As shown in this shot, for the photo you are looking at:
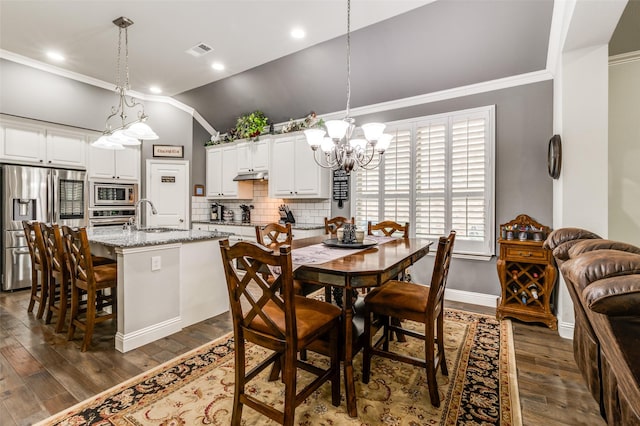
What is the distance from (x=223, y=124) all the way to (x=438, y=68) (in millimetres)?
4058

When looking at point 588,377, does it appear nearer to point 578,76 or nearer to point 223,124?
point 578,76

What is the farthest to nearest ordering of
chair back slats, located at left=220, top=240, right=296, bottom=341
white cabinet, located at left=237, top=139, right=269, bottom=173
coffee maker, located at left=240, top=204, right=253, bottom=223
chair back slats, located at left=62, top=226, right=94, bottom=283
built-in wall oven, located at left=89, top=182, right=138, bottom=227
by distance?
1. coffee maker, located at left=240, top=204, right=253, bottom=223
2. white cabinet, located at left=237, top=139, right=269, bottom=173
3. built-in wall oven, located at left=89, top=182, right=138, bottom=227
4. chair back slats, located at left=62, top=226, right=94, bottom=283
5. chair back slats, located at left=220, top=240, right=296, bottom=341

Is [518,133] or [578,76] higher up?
[578,76]

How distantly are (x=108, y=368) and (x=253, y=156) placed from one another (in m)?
3.86

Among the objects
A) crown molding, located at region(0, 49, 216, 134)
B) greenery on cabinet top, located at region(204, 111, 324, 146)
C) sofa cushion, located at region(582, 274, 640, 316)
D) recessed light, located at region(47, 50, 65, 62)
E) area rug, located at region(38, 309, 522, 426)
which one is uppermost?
recessed light, located at region(47, 50, 65, 62)

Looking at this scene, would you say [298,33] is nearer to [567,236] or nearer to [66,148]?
[567,236]

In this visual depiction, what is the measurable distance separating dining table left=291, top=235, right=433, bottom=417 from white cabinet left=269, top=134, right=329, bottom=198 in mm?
2357

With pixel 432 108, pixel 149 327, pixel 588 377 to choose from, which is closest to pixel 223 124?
pixel 432 108

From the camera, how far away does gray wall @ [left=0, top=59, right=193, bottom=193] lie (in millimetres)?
4078

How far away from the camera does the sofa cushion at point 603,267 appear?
0.99m

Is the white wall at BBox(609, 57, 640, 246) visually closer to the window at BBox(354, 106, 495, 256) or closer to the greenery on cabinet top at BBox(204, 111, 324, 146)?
the window at BBox(354, 106, 495, 256)

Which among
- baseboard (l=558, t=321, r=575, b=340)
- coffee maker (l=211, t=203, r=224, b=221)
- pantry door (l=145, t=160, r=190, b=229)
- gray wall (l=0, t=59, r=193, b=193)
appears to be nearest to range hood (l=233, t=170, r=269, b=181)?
coffee maker (l=211, t=203, r=224, b=221)

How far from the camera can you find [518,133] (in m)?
3.43

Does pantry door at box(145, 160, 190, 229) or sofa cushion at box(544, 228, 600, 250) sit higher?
pantry door at box(145, 160, 190, 229)
